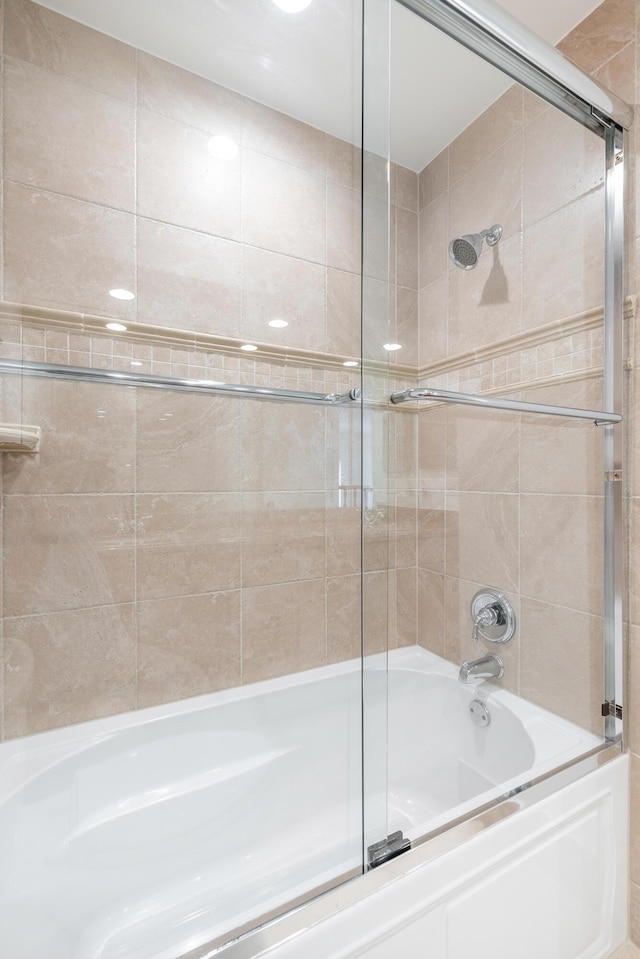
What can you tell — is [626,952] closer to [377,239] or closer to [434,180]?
[377,239]

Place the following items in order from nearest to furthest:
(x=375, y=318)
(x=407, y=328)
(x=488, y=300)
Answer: (x=375, y=318) → (x=407, y=328) → (x=488, y=300)

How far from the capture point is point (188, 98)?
1075mm

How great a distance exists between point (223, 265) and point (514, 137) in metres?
0.74

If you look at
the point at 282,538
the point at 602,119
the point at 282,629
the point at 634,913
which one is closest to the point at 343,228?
the point at 602,119

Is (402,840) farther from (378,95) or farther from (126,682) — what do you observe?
(378,95)

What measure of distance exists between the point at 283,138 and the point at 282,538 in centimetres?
101

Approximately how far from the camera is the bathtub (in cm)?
78

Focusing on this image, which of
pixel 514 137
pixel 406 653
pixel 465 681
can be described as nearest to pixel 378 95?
pixel 514 137

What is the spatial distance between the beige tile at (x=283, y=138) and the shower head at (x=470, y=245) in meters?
0.40

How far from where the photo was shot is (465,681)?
1.09 meters

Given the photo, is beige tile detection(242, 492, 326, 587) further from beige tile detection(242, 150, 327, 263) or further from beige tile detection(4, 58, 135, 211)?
beige tile detection(4, 58, 135, 211)

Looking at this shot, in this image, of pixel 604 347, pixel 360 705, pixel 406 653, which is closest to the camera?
pixel 360 705

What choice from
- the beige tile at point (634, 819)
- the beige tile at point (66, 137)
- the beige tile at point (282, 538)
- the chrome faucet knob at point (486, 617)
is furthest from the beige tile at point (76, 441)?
the beige tile at point (634, 819)

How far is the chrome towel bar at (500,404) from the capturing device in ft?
2.87
